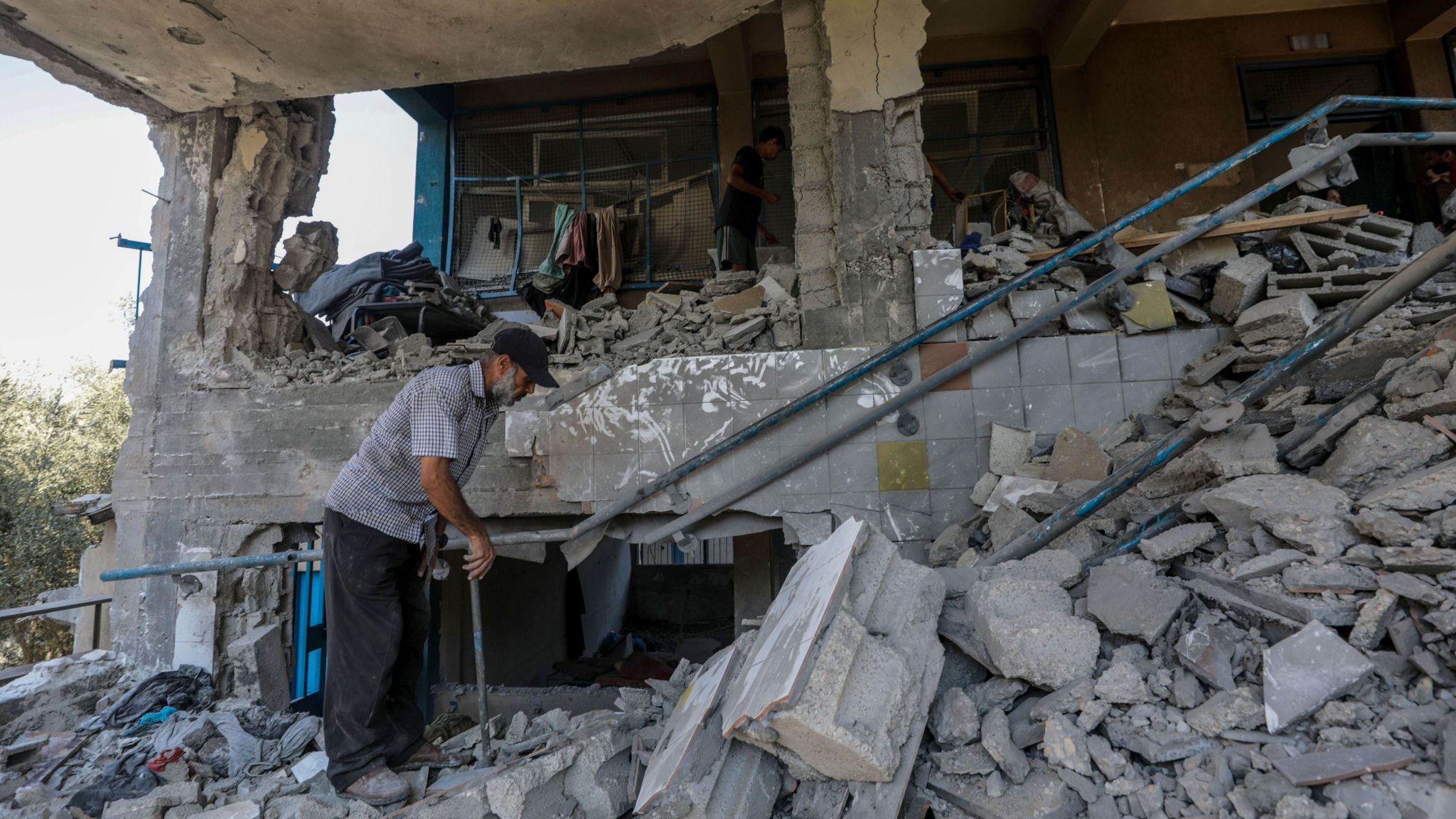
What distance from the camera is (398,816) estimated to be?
2.28 m

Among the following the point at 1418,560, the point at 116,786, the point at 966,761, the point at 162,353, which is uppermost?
the point at 162,353

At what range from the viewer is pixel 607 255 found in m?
7.13

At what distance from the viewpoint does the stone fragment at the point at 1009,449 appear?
137 inches

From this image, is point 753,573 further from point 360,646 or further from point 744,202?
point 360,646

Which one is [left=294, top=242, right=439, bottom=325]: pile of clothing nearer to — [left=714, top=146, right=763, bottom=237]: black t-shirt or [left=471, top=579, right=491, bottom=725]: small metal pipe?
[left=714, top=146, right=763, bottom=237]: black t-shirt

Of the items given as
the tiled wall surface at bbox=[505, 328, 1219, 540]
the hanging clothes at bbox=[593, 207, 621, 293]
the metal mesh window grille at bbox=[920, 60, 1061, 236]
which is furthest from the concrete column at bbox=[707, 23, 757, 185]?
the tiled wall surface at bbox=[505, 328, 1219, 540]

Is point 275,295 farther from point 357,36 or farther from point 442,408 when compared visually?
point 442,408

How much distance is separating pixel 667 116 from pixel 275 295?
4.53 meters

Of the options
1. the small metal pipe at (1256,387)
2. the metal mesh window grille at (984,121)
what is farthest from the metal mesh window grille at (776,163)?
A: the small metal pipe at (1256,387)

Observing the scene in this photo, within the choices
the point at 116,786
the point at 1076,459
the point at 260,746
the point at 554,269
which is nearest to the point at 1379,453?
the point at 1076,459

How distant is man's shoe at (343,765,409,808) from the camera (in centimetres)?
246

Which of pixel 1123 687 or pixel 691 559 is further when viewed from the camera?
pixel 691 559

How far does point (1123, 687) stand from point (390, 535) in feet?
7.90

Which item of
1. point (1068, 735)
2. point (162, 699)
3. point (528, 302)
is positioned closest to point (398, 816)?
point (1068, 735)
